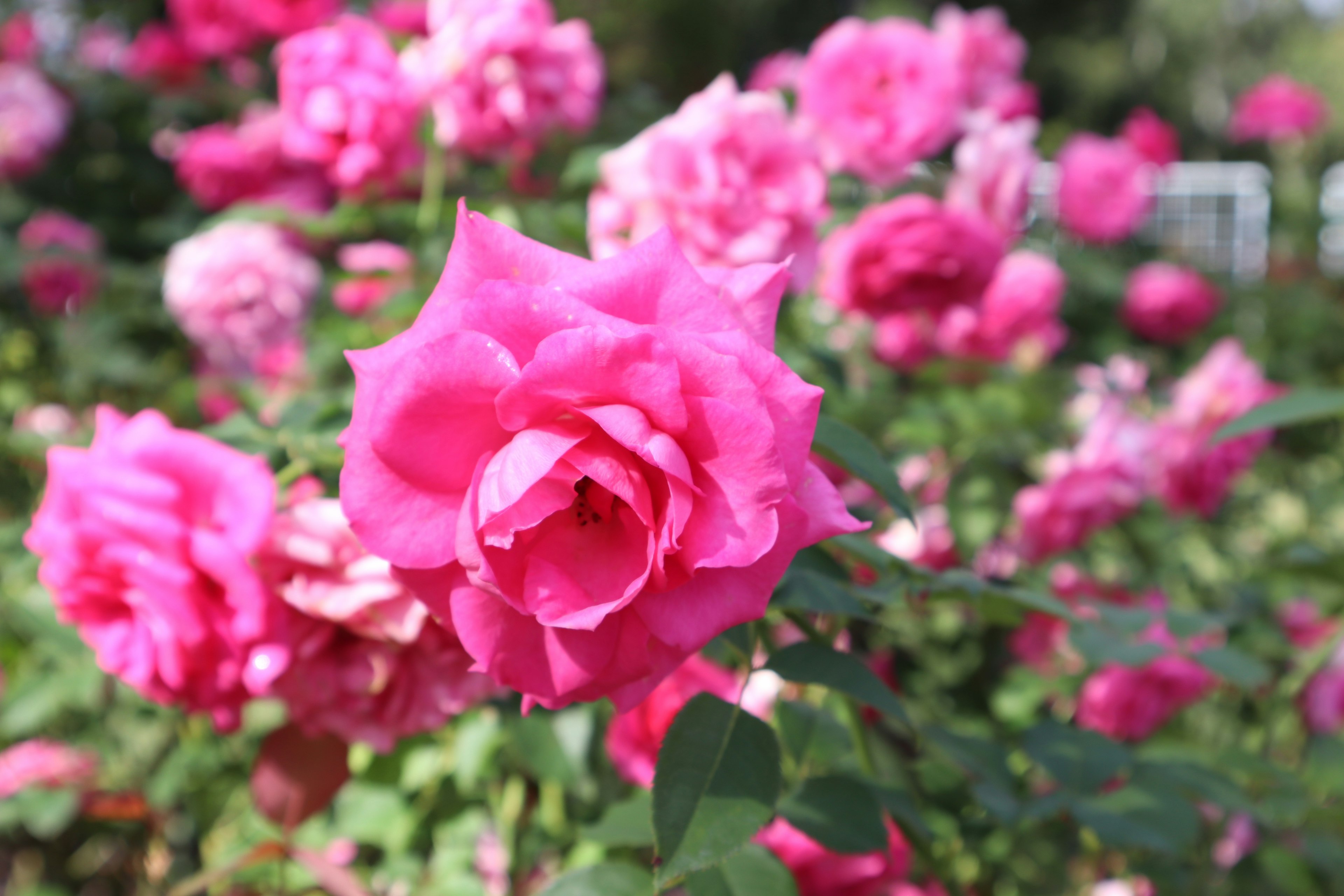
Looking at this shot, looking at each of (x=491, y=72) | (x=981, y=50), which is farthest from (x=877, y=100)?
(x=981, y=50)

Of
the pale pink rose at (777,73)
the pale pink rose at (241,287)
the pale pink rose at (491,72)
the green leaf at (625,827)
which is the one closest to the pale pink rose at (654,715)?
the green leaf at (625,827)

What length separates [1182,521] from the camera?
1.72 meters

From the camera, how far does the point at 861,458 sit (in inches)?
20.9

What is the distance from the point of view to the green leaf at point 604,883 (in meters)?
0.53

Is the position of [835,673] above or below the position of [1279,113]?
above

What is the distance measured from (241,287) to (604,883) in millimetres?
1347

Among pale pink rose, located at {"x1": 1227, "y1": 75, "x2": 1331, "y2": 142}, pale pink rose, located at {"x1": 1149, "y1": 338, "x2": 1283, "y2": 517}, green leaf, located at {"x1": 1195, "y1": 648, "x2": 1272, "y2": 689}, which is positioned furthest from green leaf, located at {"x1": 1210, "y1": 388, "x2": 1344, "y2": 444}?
pale pink rose, located at {"x1": 1227, "y1": 75, "x2": 1331, "y2": 142}

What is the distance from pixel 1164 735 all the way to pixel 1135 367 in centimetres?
54

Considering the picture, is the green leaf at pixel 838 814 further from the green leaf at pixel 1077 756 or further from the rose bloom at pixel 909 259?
the rose bloom at pixel 909 259

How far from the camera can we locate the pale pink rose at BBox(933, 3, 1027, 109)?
1631 millimetres

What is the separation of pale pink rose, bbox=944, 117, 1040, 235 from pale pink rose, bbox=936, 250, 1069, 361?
0.27 m

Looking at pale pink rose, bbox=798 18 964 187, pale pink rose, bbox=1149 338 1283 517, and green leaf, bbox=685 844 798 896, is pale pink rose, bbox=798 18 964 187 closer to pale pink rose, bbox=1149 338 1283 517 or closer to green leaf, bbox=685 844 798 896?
pale pink rose, bbox=1149 338 1283 517

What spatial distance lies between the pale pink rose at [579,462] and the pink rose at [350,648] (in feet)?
0.53

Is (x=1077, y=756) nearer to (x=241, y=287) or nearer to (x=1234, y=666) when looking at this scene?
(x=1234, y=666)
